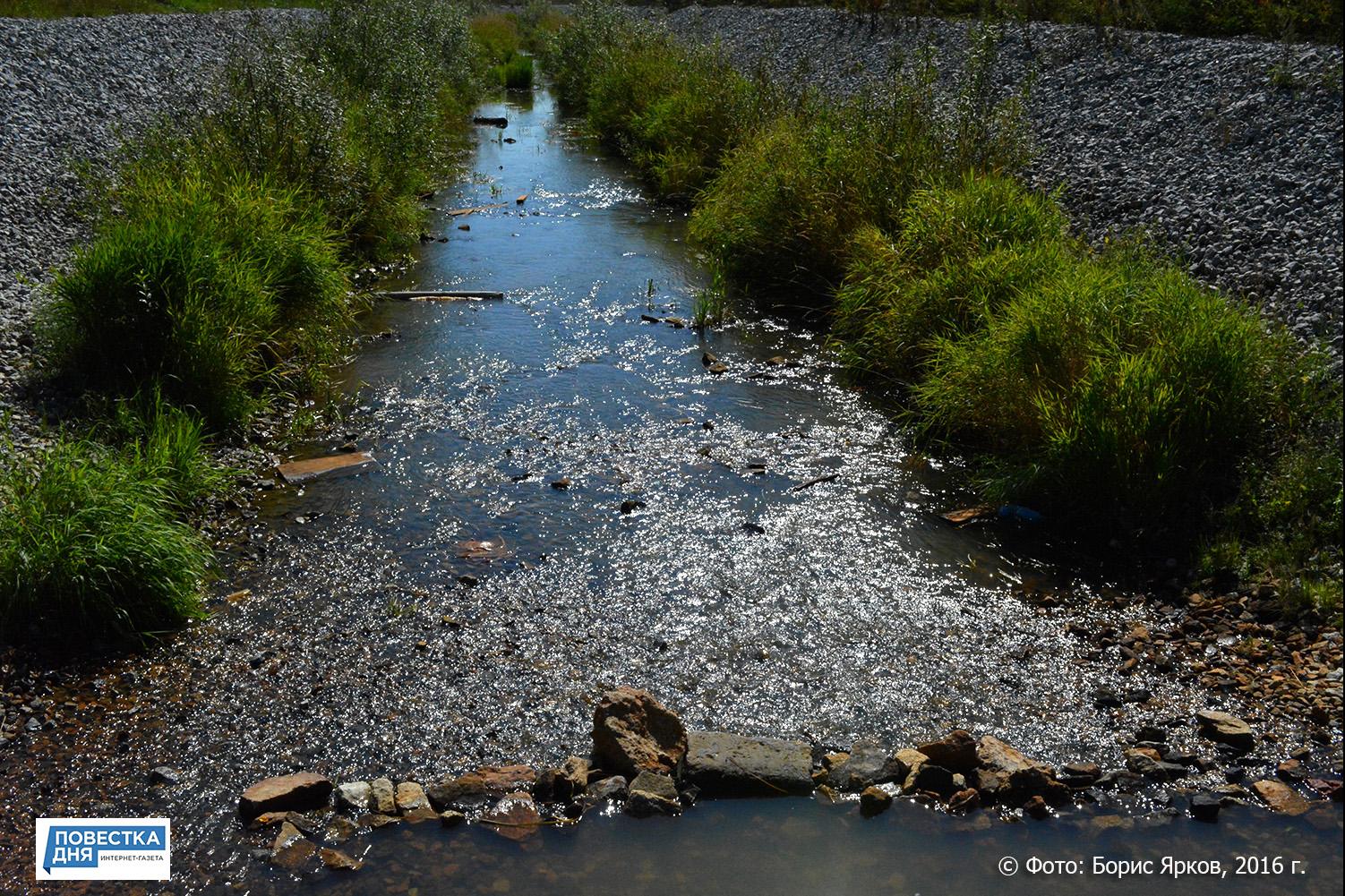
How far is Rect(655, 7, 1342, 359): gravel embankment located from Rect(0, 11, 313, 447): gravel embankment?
25.5 ft

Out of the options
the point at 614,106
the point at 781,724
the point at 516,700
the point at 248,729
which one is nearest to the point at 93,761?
the point at 248,729

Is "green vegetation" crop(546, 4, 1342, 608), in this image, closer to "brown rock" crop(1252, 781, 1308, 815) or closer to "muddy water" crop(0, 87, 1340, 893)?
"muddy water" crop(0, 87, 1340, 893)

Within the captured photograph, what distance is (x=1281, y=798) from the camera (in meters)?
4.01

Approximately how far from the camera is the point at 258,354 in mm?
7598

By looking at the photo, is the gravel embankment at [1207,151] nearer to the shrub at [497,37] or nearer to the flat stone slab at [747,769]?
the flat stone slab at [747,769]

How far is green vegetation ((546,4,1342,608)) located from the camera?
573 centimetres

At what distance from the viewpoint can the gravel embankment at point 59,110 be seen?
7941 millimetres

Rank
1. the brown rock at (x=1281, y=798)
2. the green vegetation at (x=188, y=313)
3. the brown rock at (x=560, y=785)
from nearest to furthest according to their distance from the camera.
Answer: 1. the brown rock at (x=1281, y=798)
2. the brown rock at (x=560, y=785)
3. the green vegetation at (x=188, y=313)

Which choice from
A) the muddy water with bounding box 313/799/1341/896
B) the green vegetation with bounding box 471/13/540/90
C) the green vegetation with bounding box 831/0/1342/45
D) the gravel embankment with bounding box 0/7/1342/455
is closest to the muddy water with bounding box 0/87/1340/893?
the muddy water with bounding box 313/799/1341/896

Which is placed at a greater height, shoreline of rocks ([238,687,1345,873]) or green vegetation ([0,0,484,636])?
green vegetation ([0,0,484,636])

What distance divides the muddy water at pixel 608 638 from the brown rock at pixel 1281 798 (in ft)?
0.25

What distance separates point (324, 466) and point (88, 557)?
2.07 metres

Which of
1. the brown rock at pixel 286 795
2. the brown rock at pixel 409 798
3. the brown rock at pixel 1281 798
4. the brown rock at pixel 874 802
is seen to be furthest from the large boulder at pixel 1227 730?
the brown rock at pixel 286 795

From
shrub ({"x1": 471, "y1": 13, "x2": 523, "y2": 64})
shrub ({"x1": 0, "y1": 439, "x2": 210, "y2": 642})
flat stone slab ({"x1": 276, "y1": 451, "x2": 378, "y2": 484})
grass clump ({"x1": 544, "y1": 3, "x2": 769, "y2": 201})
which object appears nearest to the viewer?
shrub ({"x1": 0, "y1": 439, "x2": 210, "y2": 642})
